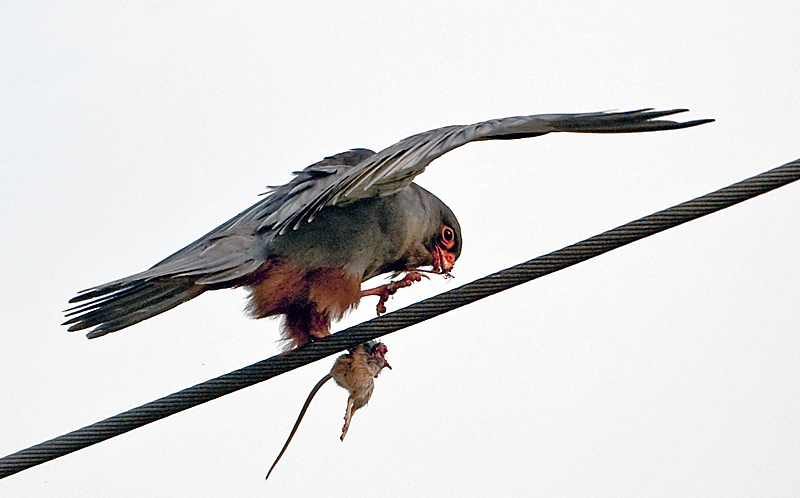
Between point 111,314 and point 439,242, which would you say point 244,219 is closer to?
point 111,314

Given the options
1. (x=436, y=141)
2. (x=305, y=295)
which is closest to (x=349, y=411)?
(x=305, y=295)

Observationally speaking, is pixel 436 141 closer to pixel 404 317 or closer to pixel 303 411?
pixel 404 317

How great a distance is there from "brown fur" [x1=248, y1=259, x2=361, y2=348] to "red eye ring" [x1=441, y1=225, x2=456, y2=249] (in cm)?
74

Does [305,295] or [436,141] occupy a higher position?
[436,141]

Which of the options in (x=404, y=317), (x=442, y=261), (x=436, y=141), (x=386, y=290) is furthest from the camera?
(x=442, y=261)

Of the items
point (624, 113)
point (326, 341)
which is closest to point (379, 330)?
point (326, 341)

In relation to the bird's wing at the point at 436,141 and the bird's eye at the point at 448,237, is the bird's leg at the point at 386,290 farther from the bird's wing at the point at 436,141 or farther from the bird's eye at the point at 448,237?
the bird's wing at the point at 436,141

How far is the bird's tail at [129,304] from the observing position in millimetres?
4316

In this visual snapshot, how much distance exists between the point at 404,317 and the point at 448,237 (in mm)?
1734

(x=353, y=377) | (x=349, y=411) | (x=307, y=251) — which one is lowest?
(x=349, y=411)

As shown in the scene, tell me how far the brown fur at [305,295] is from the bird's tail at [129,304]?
31cm

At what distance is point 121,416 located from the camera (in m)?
3.54

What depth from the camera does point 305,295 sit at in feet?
15.0

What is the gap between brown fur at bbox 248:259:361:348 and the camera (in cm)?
451
